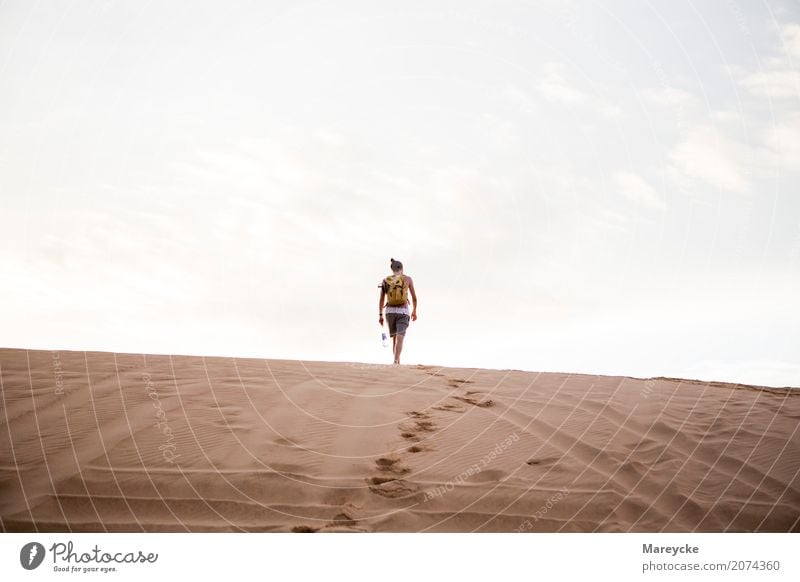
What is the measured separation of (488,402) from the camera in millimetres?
6254

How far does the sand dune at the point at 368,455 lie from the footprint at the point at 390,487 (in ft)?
0.05

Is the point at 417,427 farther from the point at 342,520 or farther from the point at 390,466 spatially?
the point at 342,520

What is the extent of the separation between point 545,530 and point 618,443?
190 centimetres

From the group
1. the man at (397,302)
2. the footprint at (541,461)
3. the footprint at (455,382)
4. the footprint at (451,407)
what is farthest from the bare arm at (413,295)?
the footprint at (541,461)

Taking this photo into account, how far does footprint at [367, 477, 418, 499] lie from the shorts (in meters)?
5.97

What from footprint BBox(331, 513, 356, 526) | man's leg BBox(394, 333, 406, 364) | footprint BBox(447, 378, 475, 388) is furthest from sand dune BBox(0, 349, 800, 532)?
man's leg BBox(394, 333, 406, 364)

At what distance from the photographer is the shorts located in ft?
32.6

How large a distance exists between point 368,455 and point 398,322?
18.2ft

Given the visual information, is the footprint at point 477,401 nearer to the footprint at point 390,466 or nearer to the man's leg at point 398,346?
the footprint at point 390,466

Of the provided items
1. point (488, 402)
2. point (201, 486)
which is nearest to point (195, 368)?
point (201, 486)

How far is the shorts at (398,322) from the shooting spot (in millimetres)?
9930

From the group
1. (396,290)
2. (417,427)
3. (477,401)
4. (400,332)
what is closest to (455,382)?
(477,401)

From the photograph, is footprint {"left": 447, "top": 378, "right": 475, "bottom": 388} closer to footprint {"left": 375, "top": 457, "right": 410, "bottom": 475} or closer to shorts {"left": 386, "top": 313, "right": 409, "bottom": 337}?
shorts {"left": 386, "top": 313, "right": 409, "bottom": 337}
